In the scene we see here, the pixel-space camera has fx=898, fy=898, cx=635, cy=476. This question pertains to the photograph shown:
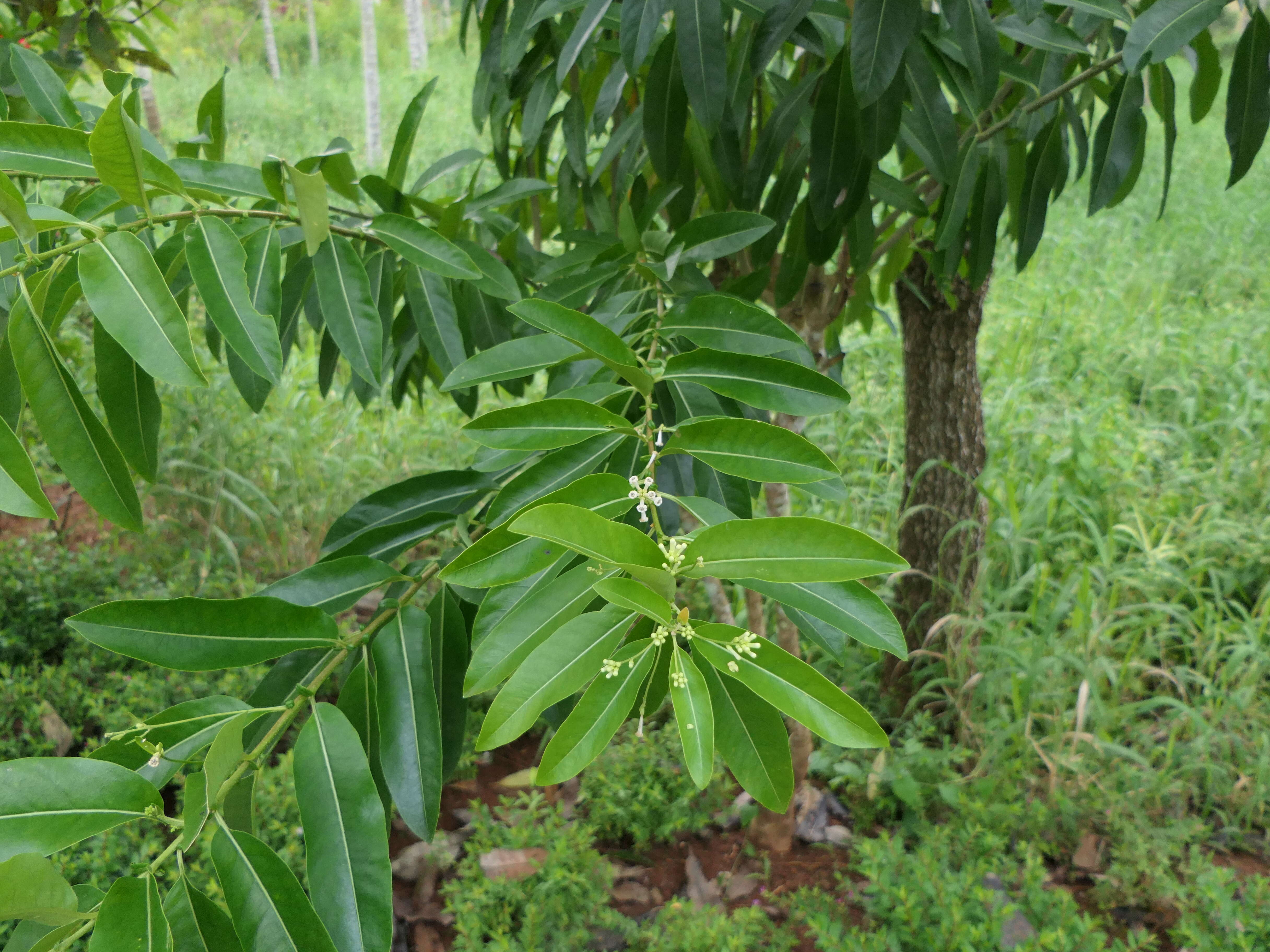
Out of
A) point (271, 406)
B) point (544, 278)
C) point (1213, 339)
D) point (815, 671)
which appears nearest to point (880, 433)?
point (1213, 339)

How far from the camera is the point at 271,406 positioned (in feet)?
10.5

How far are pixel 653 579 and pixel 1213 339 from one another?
13.1 ft

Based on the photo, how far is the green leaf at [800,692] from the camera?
1.41 ft

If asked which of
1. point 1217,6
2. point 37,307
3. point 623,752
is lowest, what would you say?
point 623,752

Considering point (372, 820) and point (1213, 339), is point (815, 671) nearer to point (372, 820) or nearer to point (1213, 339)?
point (372, 820)

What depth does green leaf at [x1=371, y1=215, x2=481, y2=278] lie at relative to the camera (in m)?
0.78

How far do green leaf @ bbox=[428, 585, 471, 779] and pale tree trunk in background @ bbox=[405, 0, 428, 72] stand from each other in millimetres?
11803

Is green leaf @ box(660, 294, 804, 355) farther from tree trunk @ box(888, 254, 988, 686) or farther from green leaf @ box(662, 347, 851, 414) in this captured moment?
tree trunk @ box(888, 254, 988, 686)

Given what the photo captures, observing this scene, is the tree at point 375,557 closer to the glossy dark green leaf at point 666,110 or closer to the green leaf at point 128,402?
the green leaf at point 128,402

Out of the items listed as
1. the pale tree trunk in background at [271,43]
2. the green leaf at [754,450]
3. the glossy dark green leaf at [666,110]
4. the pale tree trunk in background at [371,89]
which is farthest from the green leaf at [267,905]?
the pale tree trunk in background at [271,43]

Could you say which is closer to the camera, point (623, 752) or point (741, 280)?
point (741, 280)

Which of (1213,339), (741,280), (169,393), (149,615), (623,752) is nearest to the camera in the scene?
(149,615)

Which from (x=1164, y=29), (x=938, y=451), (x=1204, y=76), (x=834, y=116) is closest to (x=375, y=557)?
(x=834, y=116)

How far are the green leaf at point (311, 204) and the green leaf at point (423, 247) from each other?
0.10 m
